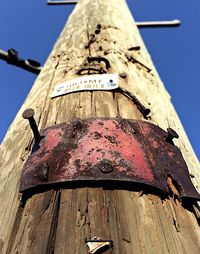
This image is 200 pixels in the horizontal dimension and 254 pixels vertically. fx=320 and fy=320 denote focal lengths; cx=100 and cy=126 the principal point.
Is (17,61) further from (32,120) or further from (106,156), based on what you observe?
(106,156)

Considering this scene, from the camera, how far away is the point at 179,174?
119 cm

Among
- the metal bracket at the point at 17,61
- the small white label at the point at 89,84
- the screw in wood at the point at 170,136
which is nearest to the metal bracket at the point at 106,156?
the screw in wood at the point at 170,136

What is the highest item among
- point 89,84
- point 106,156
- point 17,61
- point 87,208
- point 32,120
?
point 17,61

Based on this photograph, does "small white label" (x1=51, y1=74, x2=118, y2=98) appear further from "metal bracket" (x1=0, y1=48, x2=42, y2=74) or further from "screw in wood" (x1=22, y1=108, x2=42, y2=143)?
"metal bracket" (x1=0, y1=48, x2=42, y2=74)

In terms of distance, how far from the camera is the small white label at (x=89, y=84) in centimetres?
165

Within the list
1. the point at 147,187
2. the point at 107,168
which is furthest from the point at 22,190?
the point at 147,187

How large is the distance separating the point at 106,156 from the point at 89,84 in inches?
24.4

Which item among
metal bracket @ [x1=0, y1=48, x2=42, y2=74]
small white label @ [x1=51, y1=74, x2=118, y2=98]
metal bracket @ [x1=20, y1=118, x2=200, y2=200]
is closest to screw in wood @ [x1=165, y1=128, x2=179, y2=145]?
metal bracket @ [x1=20, y1=118, x2=200, y2=200]

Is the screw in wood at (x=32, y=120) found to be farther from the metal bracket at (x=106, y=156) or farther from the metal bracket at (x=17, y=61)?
the metal bracket at (x=17, y=61)

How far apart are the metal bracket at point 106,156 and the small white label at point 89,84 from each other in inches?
13.7

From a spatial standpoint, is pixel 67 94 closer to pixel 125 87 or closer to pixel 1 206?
pixel 125 87

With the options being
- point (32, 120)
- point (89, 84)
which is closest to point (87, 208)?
point (32, 120)

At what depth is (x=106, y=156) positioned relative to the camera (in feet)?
3.77

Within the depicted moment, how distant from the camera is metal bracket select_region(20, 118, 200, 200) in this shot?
108 cm
